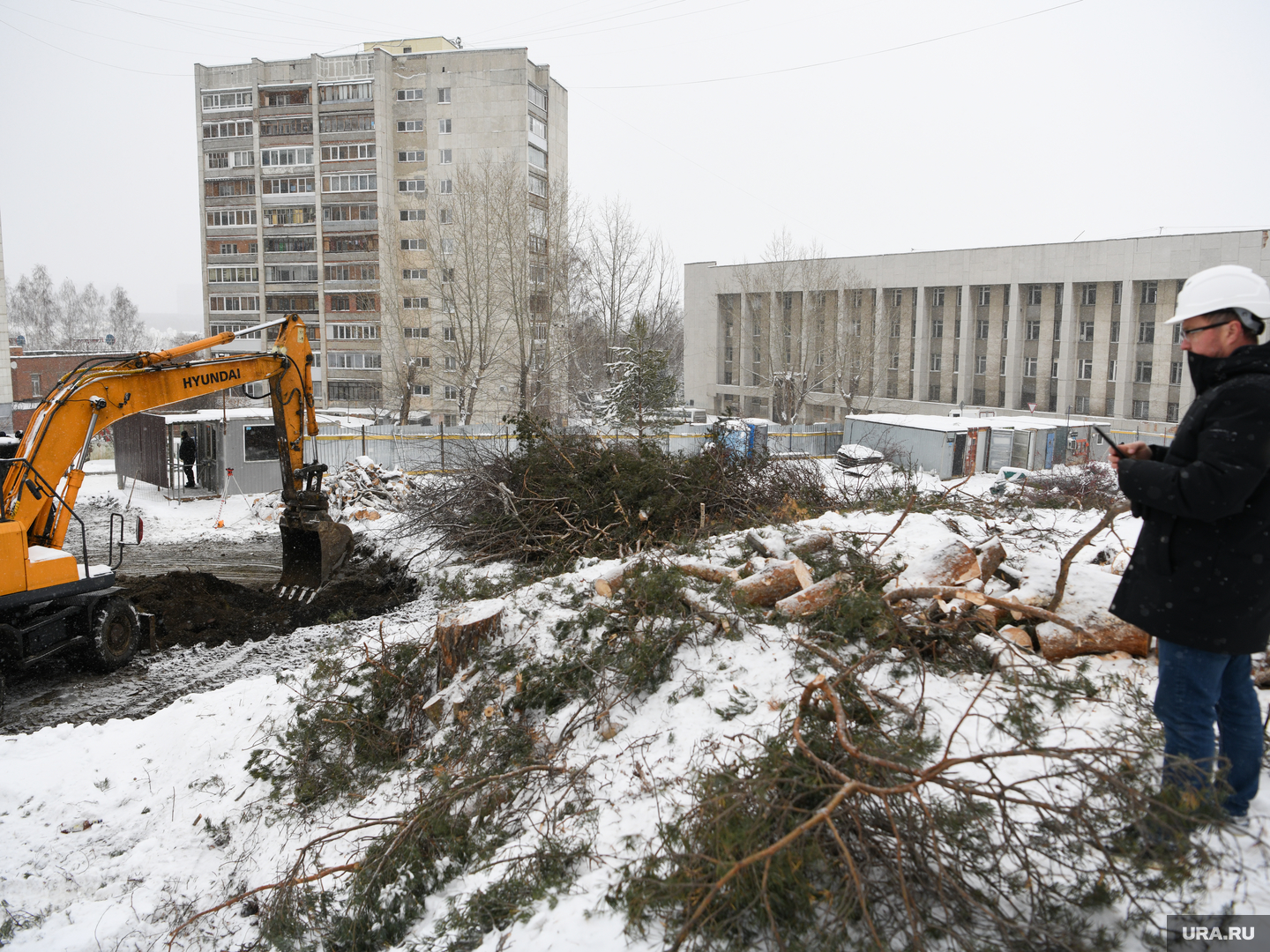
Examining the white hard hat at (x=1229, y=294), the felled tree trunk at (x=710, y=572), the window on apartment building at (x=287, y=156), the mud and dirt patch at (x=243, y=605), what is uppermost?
the window on apartment building at (x=287, y=156)

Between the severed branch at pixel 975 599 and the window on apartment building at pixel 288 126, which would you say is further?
the window on apartment building at pixel 288 126

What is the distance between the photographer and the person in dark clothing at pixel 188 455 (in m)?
18.8

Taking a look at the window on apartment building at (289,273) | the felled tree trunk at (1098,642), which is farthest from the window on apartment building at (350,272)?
the felled tree trunk at (1098,642)

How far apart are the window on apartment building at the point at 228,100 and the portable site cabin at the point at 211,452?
1343 inches

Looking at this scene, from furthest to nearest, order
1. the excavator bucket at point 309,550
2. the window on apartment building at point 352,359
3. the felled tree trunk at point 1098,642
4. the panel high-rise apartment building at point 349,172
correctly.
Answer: the window on apartment building at point 352,359 < the panel high-rise apartment building at point 349,172 < the excavator bucket at point 309,550 < the felled tree trunk at point 1098,642

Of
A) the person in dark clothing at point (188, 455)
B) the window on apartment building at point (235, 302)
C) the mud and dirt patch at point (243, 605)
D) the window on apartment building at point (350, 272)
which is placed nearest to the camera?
the mud and dirt patch at point (243, 605)

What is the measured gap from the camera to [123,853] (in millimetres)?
4605

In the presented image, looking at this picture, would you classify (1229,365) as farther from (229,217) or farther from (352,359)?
(229,217)

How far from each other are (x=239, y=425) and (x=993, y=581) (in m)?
18.3

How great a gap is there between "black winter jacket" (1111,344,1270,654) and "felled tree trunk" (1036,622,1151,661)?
1611 mm

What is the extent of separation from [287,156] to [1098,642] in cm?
5049

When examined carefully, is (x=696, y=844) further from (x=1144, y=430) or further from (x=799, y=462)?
(x=1144, y=430)

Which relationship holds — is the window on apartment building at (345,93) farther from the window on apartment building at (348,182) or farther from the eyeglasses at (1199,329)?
the eyeglasses at (1199,329)

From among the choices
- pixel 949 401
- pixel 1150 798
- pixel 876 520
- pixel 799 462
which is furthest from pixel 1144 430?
pixel 1150 798
